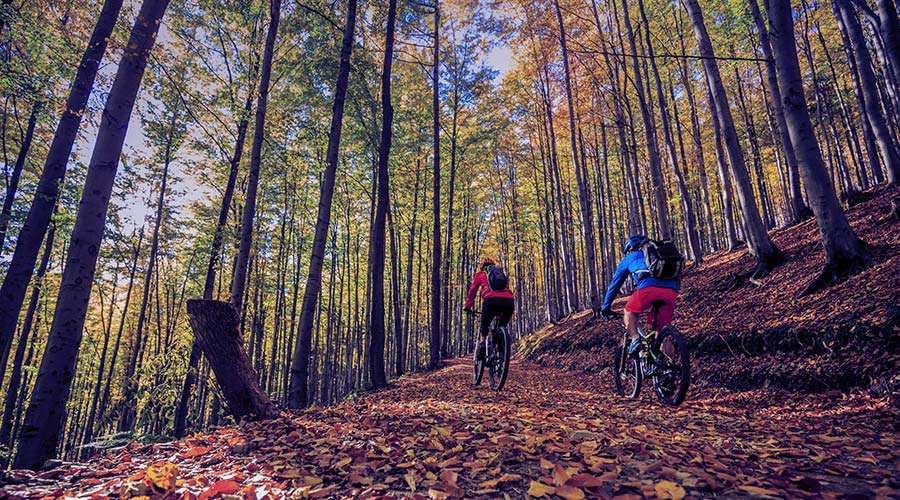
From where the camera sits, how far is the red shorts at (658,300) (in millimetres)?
4879

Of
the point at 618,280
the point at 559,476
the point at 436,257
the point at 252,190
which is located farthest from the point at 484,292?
the point at 436,257

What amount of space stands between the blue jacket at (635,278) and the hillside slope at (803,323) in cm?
184

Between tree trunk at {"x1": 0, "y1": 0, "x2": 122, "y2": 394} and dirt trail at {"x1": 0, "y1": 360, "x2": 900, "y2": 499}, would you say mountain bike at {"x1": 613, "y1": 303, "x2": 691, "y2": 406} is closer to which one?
dirt trail at {"x1": 0, "y1": 360, "x2": 900, "y2": 499}

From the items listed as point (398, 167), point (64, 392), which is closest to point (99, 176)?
point (64, 392)

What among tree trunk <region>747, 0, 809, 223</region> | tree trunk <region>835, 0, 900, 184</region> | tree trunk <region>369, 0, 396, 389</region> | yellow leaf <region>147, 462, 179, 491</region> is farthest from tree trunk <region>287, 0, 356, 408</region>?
tree trunk <region>835, 0, 900, 184</region>

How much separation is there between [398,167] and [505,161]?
1085 centimetres

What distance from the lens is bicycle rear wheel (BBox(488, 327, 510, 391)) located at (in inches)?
242

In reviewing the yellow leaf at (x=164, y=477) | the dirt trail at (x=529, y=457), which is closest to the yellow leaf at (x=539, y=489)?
the dirt trail at (x=529, y=457)

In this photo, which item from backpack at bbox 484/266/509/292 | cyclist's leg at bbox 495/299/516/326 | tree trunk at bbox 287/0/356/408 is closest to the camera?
backpack at bbox 484/266/509/292

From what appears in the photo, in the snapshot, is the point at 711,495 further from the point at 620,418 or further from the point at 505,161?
the point at 505,161

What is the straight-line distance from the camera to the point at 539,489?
1.99 metres

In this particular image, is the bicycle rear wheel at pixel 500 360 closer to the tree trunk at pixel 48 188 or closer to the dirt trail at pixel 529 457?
the dirt trail at pixel 529 457

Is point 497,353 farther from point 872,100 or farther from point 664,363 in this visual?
point 872,100

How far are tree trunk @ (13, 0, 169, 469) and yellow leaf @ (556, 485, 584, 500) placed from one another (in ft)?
15.5
